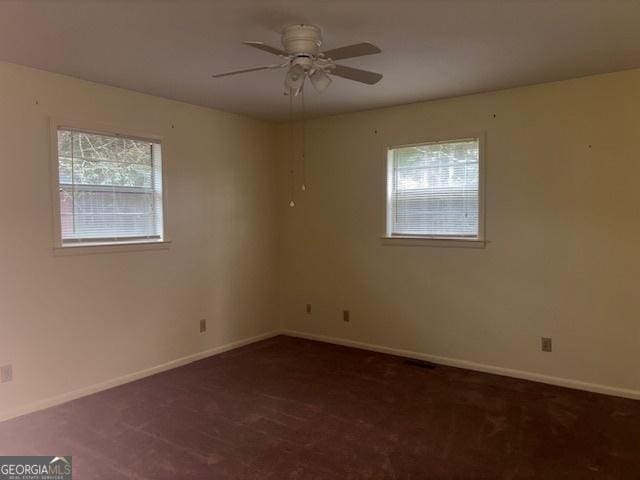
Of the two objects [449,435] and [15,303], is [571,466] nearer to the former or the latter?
[449,435]

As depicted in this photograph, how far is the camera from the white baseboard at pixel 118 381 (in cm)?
332

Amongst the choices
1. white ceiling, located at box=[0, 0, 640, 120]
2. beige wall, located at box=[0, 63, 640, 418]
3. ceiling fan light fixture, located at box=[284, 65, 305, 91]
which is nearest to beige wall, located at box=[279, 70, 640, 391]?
beige wall, located at box=[0, 63, 640, 418]

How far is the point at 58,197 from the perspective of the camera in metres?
3.49

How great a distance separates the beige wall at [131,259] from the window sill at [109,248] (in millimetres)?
48

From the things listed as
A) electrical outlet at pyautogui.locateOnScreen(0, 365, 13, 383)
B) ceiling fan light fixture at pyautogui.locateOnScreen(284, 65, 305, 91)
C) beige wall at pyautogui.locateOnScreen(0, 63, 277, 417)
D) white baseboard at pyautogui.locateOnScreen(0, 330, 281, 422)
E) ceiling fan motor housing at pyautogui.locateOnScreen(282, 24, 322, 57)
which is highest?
ceiling fan motor housing at pyautogui.locateOnScreen(282, 24, 322, 57)

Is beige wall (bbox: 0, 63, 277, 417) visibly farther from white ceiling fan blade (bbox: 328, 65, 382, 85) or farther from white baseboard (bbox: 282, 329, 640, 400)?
white ceiling fan blade (bbox: 328, 65, 382, 85)

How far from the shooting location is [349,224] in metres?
4.97

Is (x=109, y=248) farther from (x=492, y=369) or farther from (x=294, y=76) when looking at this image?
(x=492, y=369)

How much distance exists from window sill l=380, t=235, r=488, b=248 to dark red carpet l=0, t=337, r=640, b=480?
1134 millimetres

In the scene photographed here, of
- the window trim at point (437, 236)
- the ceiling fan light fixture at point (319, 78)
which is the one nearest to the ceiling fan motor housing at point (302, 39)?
the ceiling fan light fixture at point (319, 78)

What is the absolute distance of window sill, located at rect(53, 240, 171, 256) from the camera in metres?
3.55

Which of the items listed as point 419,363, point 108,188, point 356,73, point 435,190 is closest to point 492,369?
point 419,363

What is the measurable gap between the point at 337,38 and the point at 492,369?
3042 millimetres

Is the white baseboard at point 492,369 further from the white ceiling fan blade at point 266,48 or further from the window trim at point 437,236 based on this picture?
the white ceiling fan blade at point 266,48
